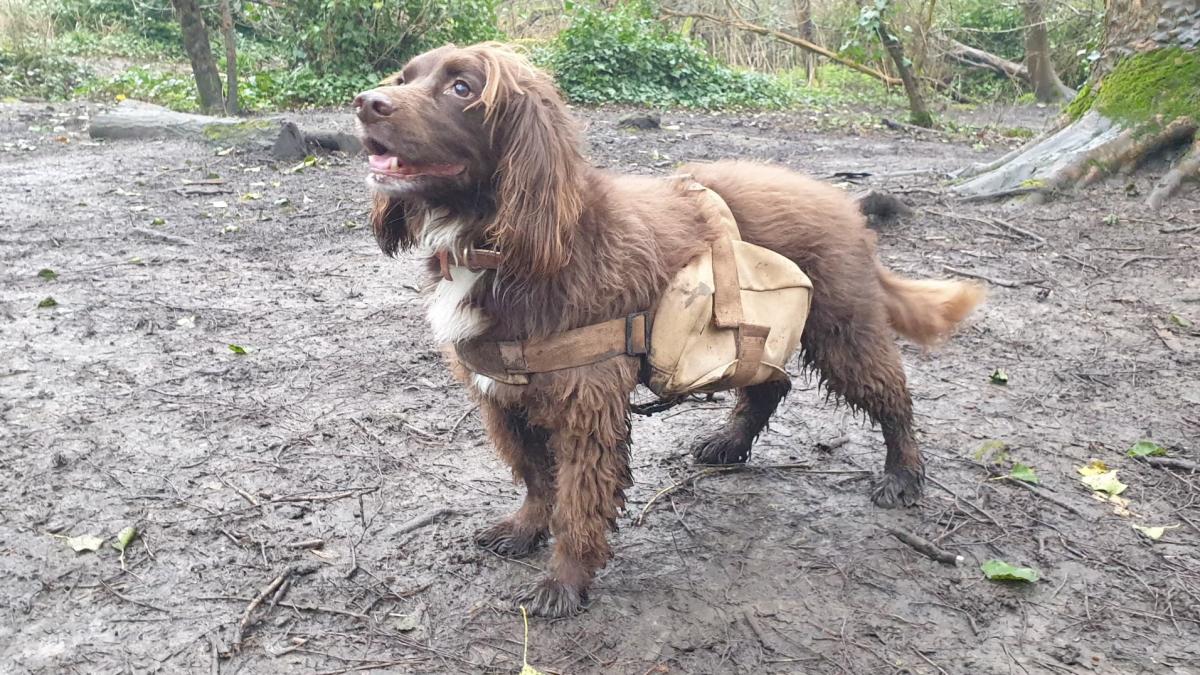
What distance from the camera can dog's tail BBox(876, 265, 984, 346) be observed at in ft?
12.5

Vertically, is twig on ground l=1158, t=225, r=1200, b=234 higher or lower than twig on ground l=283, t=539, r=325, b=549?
higher

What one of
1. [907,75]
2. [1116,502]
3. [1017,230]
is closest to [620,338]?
[1116,502]

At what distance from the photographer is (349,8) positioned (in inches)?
586

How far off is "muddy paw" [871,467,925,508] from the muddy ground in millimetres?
66

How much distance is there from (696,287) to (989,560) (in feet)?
4.94

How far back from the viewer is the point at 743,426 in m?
4.09

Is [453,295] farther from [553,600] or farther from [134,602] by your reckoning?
[134,602]

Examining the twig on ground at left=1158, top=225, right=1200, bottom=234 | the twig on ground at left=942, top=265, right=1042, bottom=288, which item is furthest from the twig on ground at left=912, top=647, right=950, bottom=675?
the twig on ground at left=1158, top=225, right=1200, bottom=234

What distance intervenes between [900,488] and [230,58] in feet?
39.7

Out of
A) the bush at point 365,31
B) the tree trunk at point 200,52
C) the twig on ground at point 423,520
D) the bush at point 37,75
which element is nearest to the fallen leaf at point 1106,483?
the twig on ground at point 423,520

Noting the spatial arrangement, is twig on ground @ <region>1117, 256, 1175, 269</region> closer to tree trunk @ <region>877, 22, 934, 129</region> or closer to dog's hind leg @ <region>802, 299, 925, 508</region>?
dog's hind leg @ <region>802, 299, 925, 508</region>

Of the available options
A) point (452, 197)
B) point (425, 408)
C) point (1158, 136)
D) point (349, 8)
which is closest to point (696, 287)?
point (452, 197)

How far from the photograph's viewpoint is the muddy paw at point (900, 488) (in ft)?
12.3

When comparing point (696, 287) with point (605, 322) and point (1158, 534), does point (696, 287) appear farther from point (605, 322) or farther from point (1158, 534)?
point (1158, 534)
